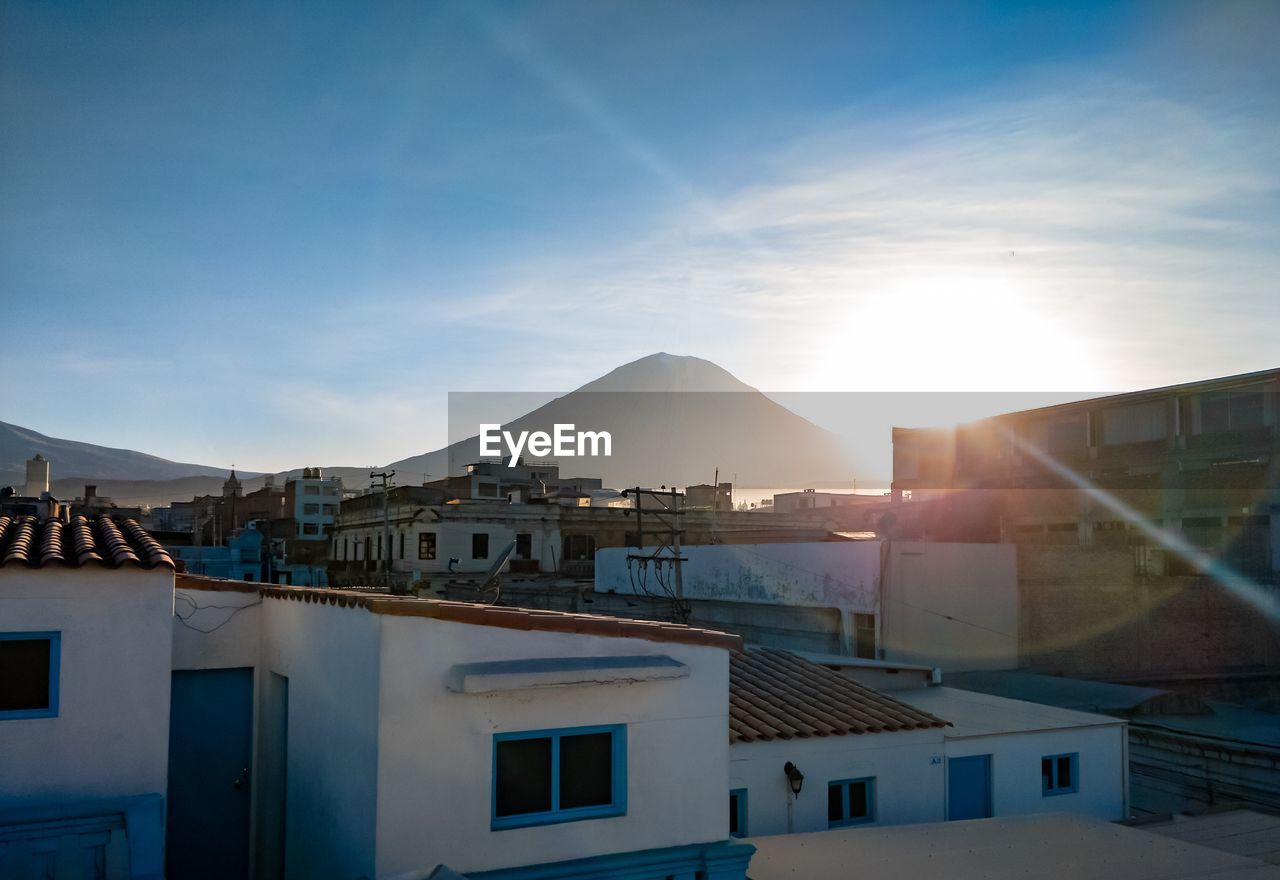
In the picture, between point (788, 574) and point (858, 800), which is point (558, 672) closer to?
point (858, 800)

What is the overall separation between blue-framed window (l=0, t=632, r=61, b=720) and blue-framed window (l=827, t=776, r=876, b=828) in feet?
29.3

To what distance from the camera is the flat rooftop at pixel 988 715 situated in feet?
48.6

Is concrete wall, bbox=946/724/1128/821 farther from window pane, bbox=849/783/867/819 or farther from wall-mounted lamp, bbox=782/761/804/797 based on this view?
wall-mounted lamp, bbox=782/761/804/797

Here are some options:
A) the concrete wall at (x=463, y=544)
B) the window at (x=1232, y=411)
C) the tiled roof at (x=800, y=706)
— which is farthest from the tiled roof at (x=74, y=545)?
the window at (x=1232, y=411)

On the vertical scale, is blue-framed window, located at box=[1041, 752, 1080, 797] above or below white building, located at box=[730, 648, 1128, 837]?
below

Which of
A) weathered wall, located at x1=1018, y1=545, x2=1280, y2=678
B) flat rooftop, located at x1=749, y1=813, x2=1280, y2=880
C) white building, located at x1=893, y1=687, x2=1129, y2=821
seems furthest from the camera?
weathered wall, located at x1=1018, y1=545, x2=1280, y2=678

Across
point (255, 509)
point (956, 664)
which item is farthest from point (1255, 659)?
point (255, 509)

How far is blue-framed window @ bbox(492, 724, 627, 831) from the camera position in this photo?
768 centimetres

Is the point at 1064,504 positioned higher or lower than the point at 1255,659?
higher

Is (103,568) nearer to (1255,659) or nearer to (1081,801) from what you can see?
(1081,801)

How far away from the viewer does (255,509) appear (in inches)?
3100

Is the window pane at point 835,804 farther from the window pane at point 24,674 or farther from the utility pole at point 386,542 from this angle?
the utility pole at point 386,542

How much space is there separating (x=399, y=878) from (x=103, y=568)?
3823mm

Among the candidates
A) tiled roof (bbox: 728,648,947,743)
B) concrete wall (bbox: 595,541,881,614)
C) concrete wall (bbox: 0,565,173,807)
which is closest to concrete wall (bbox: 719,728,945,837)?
tiled roof (bbox: 728,648,947,743)
